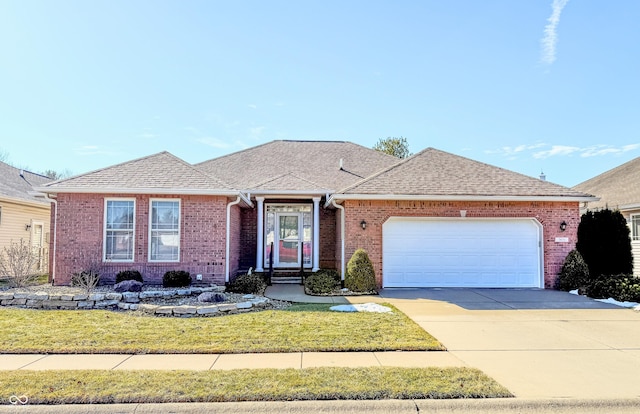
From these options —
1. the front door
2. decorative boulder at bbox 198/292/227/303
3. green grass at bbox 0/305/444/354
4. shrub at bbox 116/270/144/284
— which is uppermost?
the front door

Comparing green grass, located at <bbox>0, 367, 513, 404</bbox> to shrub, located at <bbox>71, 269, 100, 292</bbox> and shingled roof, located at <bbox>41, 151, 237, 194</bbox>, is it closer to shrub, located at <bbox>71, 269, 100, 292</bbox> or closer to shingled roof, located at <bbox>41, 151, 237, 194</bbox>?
shrub, located at <bbox>71, 269, 100, 292</bbox>

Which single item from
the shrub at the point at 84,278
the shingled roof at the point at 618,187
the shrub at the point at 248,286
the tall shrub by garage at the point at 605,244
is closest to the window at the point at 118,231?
the shrub at the point at 84,278

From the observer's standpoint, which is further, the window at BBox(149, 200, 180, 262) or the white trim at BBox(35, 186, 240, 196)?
the window at BBox(149, 200, 180, 262)

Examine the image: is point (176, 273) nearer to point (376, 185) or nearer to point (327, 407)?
point (376, 185)

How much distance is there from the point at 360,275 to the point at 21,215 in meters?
14.3

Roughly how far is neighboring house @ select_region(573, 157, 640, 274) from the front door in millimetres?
10118

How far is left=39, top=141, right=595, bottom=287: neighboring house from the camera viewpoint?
38.5 ft

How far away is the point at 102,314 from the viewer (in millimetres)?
8281

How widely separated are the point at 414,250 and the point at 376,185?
237 centimetres

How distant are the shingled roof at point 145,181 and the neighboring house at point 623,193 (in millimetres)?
12530

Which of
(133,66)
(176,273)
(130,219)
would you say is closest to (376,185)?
(176,273)

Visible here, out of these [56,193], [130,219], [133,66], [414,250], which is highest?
[133,66]

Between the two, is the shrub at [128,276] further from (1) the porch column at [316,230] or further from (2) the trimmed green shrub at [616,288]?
(2) the trimmed green shrub at [616,288]

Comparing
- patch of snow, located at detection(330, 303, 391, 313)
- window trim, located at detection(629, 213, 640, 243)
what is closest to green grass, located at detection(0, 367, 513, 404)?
patch of snow, located at detection(330, 303, 391, 313)
